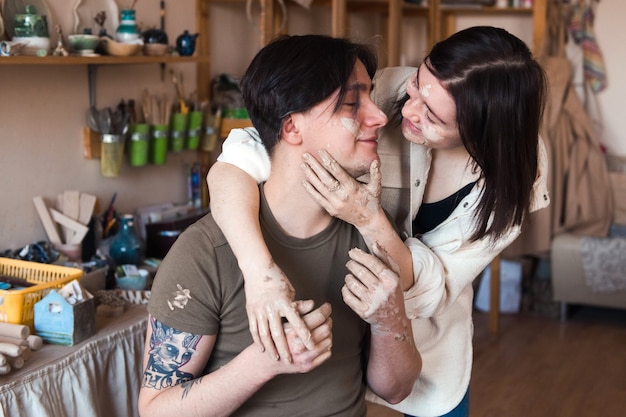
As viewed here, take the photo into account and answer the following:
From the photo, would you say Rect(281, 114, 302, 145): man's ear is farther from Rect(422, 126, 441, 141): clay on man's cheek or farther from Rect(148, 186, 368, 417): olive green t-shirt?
Rect(422, 126, 441, 141): clay on man's cheek

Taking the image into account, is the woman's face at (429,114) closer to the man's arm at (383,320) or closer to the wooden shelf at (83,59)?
the man's arm at (383,320)

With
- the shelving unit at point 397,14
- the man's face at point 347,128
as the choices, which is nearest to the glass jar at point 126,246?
the shelving unit at point 397,14

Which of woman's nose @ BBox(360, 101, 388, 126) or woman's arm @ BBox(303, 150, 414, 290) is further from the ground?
woman's nose @ BBox(360, 101, 388, 126)

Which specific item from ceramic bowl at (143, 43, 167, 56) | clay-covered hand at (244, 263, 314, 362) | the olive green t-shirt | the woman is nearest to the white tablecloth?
the olive green t-shirt

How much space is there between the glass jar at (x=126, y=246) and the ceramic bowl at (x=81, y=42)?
1.87 ft

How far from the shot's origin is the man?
1.45m

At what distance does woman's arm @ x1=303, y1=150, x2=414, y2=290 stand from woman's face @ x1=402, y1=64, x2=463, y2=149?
0.62 ft

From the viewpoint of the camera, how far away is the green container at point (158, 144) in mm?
3127

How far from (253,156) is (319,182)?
19 cm

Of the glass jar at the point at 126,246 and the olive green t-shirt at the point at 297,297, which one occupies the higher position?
the olive green t-shirt at the point at 297,297

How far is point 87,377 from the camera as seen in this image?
2.15 metres

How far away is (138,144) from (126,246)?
435 millimetres

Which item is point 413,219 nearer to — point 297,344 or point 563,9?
point 297,344

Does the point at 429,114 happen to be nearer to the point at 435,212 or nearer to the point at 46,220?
the point at 435,212
